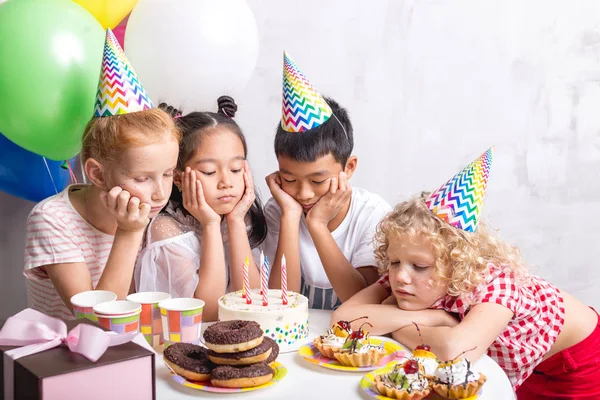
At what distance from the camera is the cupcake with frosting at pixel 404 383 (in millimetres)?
1105

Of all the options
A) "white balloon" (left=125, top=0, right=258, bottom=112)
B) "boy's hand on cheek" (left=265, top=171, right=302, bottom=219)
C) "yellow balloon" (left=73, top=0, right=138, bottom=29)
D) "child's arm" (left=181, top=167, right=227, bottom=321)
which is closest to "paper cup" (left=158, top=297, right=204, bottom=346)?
"child's arm" (left=181, top=167, right=227, bottom=321)

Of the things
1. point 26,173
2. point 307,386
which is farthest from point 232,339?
point 26,173

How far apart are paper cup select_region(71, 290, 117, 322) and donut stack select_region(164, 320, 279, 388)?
19 centimetres

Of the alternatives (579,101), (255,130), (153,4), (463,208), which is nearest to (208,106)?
(153,4)

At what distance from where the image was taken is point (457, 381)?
3.67 feet

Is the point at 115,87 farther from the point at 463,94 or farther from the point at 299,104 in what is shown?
the point at 463,94

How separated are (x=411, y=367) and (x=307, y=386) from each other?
19 centimetres

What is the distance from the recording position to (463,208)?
5.09 feet

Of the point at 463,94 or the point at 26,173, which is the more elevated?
the point at 463,94

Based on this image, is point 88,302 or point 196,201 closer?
point 88,302

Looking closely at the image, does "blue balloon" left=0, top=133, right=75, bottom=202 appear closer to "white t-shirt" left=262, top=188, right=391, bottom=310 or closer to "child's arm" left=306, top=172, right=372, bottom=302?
"white t-shirt" left=262, top=188, right=391, bottom=310

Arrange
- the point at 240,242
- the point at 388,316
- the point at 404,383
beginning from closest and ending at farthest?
the point at 404,383, the point at 388,316, the point at 240,242

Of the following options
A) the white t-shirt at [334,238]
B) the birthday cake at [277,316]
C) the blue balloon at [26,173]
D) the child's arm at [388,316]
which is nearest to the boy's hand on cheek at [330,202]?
the white t-shirt at [334,238]

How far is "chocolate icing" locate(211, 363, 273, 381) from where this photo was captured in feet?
3.69
